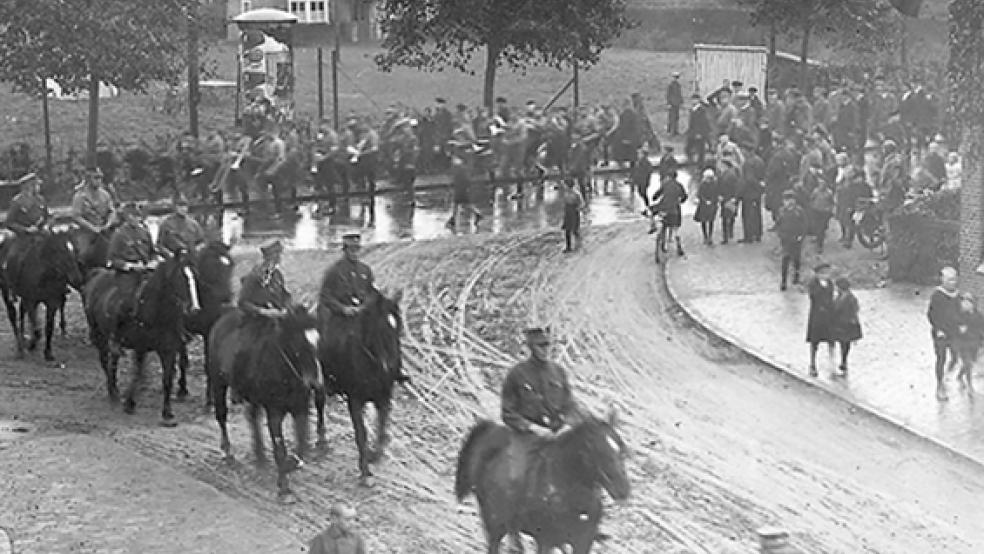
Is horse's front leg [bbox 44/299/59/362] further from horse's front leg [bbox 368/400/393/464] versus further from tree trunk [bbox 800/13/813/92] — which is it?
tree trunk [bbox 800/13/813/92]

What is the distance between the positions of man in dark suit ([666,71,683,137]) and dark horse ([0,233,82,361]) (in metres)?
26.8

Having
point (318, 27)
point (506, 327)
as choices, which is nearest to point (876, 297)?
point (506, 327)

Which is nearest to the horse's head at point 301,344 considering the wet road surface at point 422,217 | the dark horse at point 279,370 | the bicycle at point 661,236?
the dark horse at point 279,370

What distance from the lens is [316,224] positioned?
3550 cm

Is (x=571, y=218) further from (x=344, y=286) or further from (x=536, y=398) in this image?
(x=536, y=398)

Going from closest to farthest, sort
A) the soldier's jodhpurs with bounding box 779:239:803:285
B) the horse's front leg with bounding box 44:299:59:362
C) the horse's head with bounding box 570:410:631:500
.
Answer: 1. the horse's head with bounding box 570:410:631:500
2. the horse's front leg with bounding box 44:299:59:362
3. the soldier's jodhpurs with bounding box 779:239:803:285

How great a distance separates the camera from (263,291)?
61.2 ft

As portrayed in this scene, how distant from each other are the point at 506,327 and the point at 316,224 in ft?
33.2

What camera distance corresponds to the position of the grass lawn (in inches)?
1761

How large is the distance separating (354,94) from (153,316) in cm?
3381

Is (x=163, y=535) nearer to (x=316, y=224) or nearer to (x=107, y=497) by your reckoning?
(x=107, y=497)

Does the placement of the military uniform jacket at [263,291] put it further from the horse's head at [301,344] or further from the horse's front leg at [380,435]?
the horse's front leg at [380,435]

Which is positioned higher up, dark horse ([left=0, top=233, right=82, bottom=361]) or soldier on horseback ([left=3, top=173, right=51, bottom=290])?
soldier on horseback ([left=3, top=173, right=51, bottom=290])

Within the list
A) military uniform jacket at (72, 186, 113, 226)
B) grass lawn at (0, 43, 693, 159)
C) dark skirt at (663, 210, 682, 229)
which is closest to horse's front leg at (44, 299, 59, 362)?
military uniform jacket at (72, 186, 113, 226)
